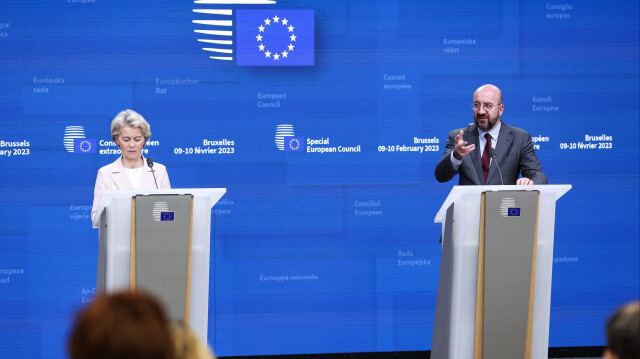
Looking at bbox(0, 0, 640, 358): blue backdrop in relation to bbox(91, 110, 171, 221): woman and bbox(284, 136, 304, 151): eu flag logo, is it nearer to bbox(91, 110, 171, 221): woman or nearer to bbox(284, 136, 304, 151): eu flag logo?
bbox(284, 136, 304, 151): eu flag logo

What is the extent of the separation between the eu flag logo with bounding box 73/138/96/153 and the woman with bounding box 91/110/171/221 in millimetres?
1519

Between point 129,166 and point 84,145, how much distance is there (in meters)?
1.57

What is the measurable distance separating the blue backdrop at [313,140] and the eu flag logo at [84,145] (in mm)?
26

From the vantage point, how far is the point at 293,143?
587 centimetres

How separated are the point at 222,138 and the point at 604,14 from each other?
3062mm

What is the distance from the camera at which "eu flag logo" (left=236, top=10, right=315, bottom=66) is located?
578cm

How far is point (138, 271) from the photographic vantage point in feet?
11.9

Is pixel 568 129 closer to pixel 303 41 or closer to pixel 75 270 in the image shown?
pixel 303 41

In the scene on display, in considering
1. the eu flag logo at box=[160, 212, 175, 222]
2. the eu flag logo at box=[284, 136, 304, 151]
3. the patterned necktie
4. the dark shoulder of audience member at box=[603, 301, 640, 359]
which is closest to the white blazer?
the eu flag logo at box=[160, 212, 175, 222]

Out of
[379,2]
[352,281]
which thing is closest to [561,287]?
[352,281]

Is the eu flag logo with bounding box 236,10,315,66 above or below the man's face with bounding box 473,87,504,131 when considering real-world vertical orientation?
above

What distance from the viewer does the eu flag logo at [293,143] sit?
5867 millimetres

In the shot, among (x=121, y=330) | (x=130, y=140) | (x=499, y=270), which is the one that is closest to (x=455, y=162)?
(x=499, y=270)

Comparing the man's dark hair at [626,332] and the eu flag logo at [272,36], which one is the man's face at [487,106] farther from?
the man's dark hair at [626,332]
